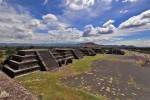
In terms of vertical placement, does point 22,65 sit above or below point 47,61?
above

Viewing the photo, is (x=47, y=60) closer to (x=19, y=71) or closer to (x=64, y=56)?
(x=19, y=71)

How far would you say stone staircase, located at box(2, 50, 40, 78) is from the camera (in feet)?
86.4

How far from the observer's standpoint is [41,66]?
1272 inches

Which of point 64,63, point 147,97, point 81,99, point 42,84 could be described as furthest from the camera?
point 64,63

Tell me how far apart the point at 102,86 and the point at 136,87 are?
579cm

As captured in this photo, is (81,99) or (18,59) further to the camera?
(18,59)

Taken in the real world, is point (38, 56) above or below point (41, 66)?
above

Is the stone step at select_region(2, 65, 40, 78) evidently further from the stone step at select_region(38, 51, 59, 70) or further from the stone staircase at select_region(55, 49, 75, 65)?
the stone staircase at select_region(55, 49, 75, 65)

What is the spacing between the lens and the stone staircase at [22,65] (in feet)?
86.4

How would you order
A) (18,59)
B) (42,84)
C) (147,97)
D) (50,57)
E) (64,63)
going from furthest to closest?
(64,63)
(50,57)
(18,59)
(42,84)
(147,97)

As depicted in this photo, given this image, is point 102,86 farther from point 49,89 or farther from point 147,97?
point 49,89

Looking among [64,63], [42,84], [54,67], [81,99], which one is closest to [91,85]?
[81,99]

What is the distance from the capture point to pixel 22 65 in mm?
27859

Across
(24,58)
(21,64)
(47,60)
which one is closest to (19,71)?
(21,64)
